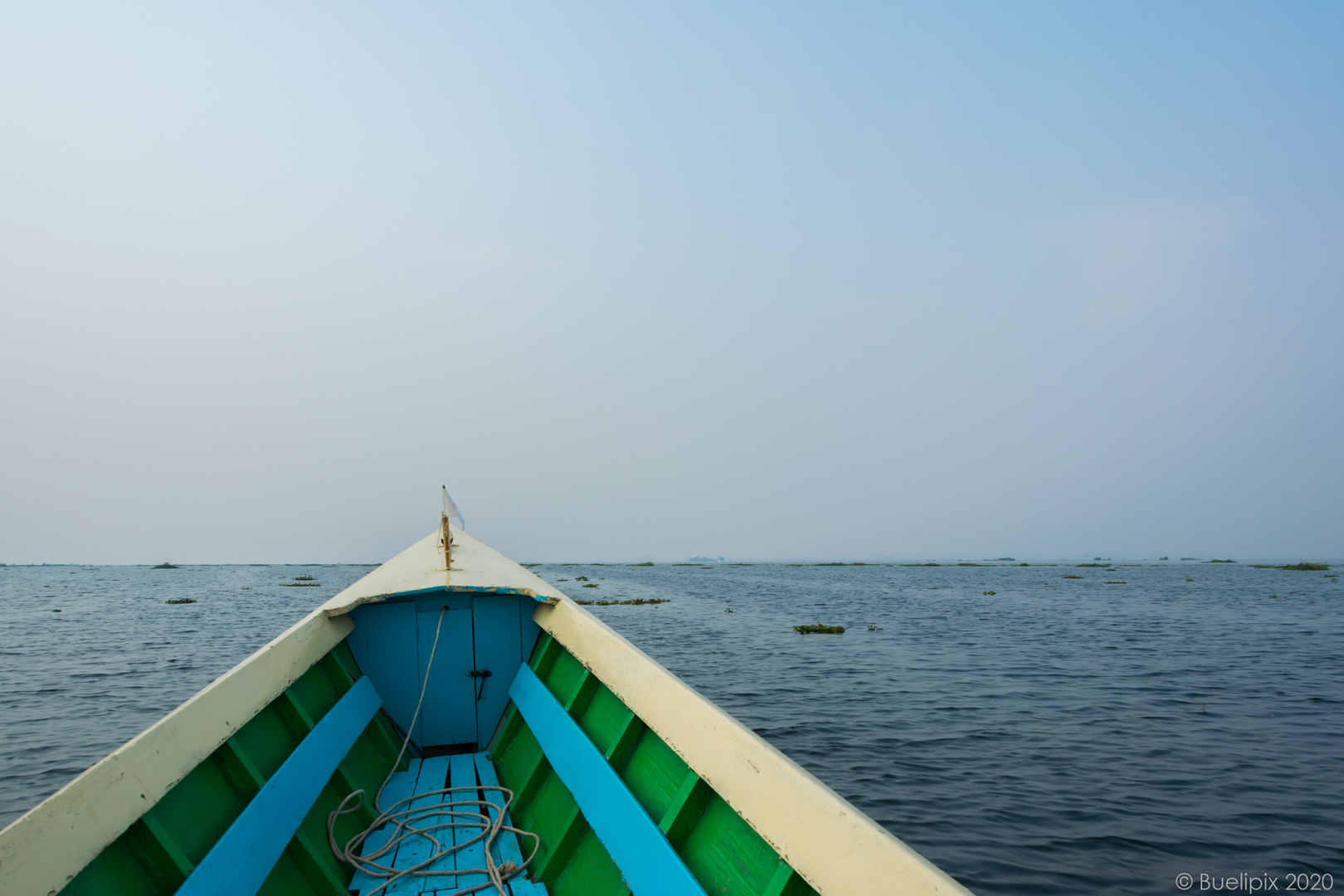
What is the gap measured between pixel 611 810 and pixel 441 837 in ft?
5.75

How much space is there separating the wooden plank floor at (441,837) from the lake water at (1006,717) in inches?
189

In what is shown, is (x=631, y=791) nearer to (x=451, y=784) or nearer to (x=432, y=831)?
(x=432, y=831)

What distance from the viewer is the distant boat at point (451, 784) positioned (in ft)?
7.53

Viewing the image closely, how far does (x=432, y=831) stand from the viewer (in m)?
4.58

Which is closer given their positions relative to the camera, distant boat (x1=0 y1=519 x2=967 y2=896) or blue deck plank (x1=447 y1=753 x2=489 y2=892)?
distant boat (x1=0 y1=519 x2=967 y2=896)

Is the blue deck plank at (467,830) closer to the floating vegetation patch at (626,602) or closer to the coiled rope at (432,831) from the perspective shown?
the coiled rope at (432,831)

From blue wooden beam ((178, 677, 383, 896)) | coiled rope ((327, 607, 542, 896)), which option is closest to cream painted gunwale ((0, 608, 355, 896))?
blue wooden beam ((178, 677, 383, 896))

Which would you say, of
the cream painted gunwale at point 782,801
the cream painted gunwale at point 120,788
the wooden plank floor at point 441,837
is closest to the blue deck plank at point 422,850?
the wooden plank floor at point 441,837

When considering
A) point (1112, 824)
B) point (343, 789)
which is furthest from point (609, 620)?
point (343, 789)

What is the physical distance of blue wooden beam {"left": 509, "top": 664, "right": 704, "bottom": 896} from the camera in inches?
111

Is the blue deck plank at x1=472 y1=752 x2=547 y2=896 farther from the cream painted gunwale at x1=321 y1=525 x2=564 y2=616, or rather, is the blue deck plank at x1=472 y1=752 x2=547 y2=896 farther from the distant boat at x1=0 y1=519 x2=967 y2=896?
the cream painted gunwale at x1=321 y1=525 x2=564 y2=616

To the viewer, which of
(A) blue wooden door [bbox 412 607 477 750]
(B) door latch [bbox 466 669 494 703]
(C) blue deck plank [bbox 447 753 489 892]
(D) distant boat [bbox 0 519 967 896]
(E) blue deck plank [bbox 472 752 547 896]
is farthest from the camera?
(B) door latch [bbox 466 669 494 703]

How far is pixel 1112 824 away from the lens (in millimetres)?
7664

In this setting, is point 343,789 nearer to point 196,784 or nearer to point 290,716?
point 290,716
